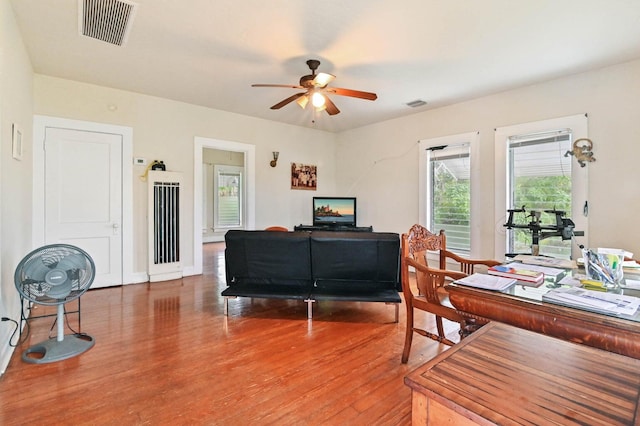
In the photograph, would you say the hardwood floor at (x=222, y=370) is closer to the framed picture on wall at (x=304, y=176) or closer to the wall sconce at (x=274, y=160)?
the wall sconce at (x=274, y=160)

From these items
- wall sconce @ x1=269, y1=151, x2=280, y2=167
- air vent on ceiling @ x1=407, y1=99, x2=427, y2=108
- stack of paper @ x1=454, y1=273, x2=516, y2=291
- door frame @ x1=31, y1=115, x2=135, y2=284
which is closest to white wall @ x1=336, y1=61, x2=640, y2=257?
air vent on ceiling @ x1=407, y1=99, x2=427, y2=108

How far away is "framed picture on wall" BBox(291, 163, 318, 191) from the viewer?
6242 millimetres

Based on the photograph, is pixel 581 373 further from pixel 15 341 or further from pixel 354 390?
pixel 15 341

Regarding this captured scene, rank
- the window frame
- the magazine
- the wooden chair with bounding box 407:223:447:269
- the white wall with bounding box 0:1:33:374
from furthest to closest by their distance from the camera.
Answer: the window frame
the wooden chair with bounding box 407:223:447:269
the white wall with bounding box 0:1:33:374
the magazine

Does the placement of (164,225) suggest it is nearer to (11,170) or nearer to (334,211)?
(11,170)

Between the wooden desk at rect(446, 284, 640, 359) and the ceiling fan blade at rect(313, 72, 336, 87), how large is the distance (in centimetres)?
237

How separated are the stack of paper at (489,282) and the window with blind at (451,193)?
11.0 feet

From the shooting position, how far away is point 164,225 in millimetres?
4684

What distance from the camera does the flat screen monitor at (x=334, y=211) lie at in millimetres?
6004

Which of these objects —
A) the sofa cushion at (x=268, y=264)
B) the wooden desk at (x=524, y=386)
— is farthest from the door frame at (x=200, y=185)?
the wooden desk at (x=524, y=386)

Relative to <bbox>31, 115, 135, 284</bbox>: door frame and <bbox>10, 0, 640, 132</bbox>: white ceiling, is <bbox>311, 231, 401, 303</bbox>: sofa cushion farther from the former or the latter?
<bbox>31, 115, 135, 284</bbox>: door frame

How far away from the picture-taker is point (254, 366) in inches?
A: 87.7

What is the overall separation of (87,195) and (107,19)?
2419mm

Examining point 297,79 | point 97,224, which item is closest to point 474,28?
point 297,79
